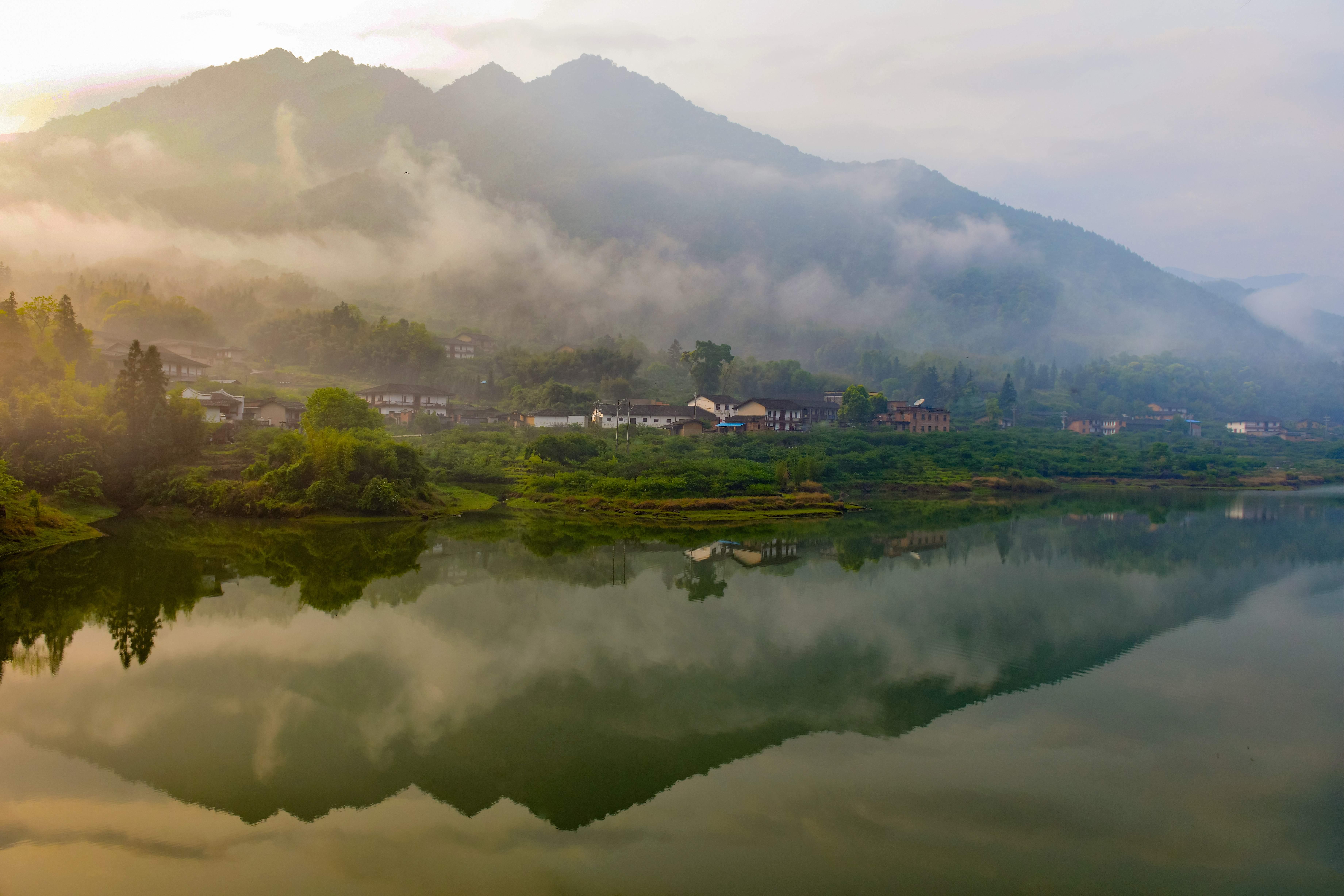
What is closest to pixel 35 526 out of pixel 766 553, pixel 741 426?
pixel 766 553

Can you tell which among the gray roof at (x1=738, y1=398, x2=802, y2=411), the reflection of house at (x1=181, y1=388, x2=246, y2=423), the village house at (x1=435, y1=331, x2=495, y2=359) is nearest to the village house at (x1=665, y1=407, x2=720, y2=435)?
the gray roof at (x1=738, y1=398, x2=802, y2=411)

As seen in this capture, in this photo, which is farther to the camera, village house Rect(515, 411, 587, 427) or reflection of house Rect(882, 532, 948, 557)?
village house Rect(515, 411, 587, 427)

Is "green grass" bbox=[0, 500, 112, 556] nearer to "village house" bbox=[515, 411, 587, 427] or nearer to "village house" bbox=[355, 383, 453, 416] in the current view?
"village house" bbox=[355, 383, 453, 416]

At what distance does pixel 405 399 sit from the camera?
5569 centimetres

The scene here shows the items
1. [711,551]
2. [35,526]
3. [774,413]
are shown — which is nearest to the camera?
[35,526]

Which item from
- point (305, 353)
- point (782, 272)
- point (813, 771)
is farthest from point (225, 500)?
point (782, 272)

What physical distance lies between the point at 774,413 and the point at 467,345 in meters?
34.5

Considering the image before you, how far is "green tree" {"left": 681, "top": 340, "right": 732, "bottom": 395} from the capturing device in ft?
229

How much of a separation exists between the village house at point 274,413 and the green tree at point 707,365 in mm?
33884

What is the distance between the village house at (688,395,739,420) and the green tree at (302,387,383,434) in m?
31.2

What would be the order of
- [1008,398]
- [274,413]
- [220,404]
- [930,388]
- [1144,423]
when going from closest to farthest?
[220,404] < [274,413] < [1008,398] < [930,388] < [1144,423]

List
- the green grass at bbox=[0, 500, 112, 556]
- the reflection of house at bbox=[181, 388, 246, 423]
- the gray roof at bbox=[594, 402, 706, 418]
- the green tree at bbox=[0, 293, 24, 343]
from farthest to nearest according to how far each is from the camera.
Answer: the gray roof at bbox=[594, 402, 706, 418], the reflection of house at bbox=[181, 388, 246, 423], the green tree at bbox=[0, 293, 24, 343], the green grass at bbox=[0, 500, 112, 556]

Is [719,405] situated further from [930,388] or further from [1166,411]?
[1166,411]

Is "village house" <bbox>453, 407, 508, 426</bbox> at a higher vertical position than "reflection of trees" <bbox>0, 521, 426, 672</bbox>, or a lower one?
higher
